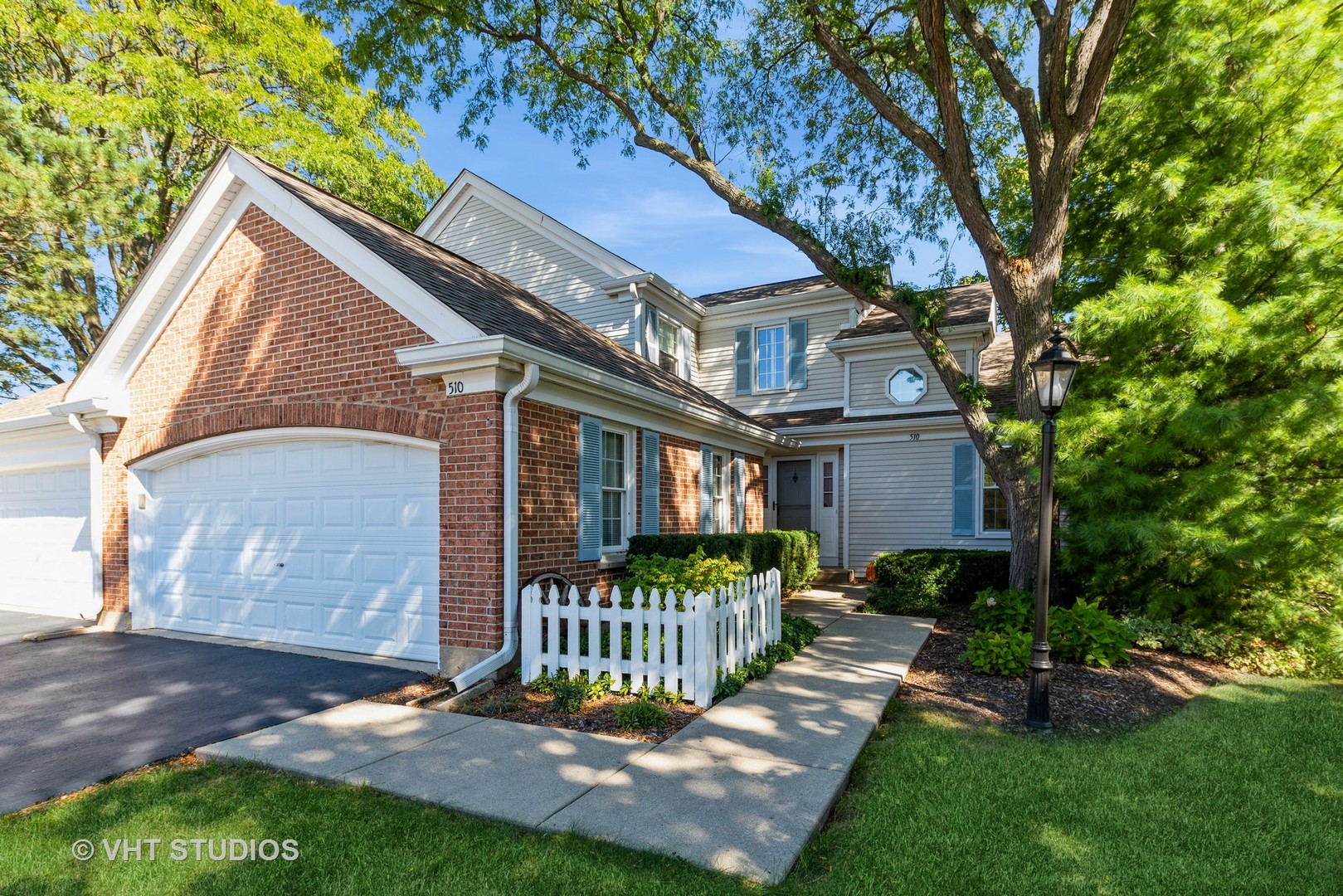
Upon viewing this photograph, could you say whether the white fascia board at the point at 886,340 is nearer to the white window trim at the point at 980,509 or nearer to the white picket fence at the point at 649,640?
the white window trim at the point at 980,509

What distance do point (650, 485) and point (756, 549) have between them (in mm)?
1963

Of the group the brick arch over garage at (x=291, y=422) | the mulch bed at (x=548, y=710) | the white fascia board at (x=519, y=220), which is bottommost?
the mulch bed at (x=548, y=710)

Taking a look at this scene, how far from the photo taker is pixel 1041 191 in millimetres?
8719

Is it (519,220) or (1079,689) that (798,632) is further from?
(519,220)

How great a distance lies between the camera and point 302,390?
7.85m

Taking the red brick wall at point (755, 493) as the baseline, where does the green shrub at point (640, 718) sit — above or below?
below

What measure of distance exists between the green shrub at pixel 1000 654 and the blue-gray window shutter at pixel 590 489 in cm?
445

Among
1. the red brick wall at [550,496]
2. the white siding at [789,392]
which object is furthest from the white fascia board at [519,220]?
the red brick wall at [550,496]

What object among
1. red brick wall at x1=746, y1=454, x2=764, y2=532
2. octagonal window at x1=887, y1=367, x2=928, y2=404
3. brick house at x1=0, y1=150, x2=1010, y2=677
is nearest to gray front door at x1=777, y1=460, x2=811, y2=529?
red brick wall at x1=746, y1=454, x2=764, y2=532

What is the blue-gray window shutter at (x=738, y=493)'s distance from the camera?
511 inches

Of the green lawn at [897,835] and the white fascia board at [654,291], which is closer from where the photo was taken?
the green lawn at [897,835]

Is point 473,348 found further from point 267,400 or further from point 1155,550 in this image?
point 1155,550

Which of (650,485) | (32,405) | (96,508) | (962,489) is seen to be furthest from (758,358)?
(32,405)

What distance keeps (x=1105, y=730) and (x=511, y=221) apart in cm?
1486
